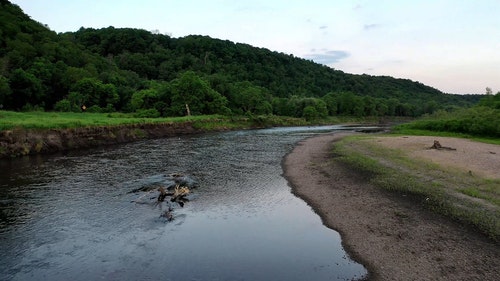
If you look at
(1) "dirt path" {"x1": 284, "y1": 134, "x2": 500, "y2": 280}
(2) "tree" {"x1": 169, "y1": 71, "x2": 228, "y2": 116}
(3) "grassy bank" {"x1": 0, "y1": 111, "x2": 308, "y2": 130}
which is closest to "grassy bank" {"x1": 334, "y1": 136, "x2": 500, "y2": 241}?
(1) "dirt path" {"x1": 284, "y1": 134, "x2": 500, "y2": 280}

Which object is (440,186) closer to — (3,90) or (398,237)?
(398,237)

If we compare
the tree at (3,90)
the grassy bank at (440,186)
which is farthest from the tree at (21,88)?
the grassy bank at (440,186)

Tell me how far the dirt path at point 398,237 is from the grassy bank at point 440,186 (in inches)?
46.9

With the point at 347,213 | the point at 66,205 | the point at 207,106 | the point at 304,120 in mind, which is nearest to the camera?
the point at 347,213

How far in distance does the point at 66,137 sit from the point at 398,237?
4831 cm

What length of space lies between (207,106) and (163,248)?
323ft

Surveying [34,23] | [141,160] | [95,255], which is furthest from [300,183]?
[34,23]

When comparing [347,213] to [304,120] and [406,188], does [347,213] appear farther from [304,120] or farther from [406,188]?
[304,120]

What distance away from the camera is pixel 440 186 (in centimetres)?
2498

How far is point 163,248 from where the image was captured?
52.7 ft

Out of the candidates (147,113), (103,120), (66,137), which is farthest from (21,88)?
(66,137)

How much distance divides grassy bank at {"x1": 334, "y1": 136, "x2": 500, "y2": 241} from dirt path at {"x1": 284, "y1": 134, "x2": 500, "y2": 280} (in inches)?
46.9

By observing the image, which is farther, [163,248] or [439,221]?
[439,221]

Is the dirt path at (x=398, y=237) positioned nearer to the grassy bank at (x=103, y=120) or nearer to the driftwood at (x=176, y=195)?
the driftwood at (x=176, y=195)
